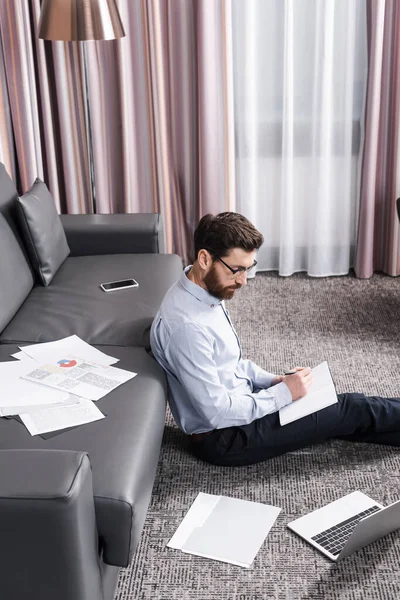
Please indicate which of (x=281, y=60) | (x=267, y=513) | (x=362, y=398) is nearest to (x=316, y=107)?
(x=281, y=60)

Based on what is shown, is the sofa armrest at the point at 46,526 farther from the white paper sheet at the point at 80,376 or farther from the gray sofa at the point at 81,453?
the white paper sheet at the point at 80,376

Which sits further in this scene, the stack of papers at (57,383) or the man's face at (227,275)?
the man's face at (227,275)

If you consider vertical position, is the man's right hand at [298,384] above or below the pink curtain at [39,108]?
below

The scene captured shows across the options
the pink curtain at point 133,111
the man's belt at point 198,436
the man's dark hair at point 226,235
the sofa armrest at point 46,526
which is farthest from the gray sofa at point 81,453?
the pink curtain at point 133,111

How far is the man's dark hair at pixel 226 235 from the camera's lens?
7.06ft

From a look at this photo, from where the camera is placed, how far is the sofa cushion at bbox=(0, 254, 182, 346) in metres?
2.61

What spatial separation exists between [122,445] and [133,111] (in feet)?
8.20

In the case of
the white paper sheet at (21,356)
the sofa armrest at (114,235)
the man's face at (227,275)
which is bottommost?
the white paper sheet at (21,356)

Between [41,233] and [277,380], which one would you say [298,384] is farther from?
[41,233]

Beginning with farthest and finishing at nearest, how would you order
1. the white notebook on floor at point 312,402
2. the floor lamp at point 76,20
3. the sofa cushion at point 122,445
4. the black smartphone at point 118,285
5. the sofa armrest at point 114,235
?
the sofa armrest at point 114,235 → the floor lamp at point 76,20 → the black smartphone at point 118,285 → the white notebook on floor at point 312,402 → the sofa cushion at point 122,445

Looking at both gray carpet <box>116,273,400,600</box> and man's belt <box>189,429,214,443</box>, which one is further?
man's belt <box>189,429,214,443</box>

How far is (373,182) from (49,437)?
8.70 feet

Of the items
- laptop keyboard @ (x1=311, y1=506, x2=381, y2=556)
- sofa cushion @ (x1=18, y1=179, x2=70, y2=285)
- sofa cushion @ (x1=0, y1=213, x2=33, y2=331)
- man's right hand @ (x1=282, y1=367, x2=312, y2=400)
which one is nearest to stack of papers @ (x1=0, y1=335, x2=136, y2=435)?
sofa cushion @ (x1=0, y1=213, x2=33, y2=331)

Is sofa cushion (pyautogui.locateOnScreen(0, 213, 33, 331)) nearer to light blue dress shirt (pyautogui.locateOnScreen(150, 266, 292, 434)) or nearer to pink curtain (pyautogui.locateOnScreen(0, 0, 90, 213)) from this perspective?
light blue dress shirt (pyautogui.locateOnScreen(150, 266, 292, 434))
